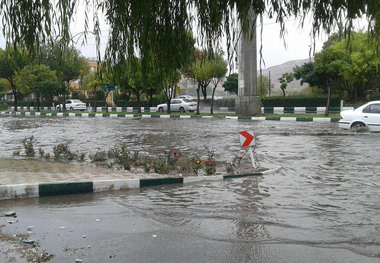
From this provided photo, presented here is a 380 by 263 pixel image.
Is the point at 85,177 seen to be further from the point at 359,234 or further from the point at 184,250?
the point at 359,234

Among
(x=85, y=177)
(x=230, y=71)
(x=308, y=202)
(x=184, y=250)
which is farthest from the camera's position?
(x=85, y=177)

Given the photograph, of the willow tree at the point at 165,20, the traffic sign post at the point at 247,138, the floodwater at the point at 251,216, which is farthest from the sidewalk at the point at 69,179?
the willow tree at the point at 165,20

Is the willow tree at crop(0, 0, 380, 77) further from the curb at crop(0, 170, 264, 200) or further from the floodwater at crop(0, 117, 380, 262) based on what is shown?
the curb at crop(0, 170, 264, 200)

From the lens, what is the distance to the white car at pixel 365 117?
54.1 feet

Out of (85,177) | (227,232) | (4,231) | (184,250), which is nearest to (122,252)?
(184,250)

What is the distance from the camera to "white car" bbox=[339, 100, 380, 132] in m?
16.5

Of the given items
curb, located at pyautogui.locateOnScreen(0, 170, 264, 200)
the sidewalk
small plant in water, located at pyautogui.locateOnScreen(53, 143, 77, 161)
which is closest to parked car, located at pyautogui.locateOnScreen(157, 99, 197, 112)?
small plant in water, located at pyautogui.locateOnScreen(53, 143, 77, 161)

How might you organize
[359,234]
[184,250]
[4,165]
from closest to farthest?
[184,250], [359,234], [4,165]

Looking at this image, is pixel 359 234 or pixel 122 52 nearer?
pixel 122 52

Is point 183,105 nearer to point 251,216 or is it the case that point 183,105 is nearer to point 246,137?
point 246,137

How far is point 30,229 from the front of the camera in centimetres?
467

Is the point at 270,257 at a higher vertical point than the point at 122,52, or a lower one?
lower

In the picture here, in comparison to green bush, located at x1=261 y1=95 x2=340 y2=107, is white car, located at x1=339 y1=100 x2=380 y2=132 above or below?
below

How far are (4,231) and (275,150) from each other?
9.21 meters
